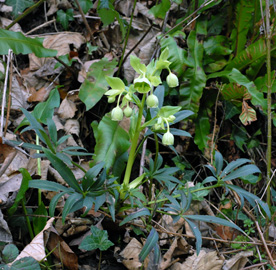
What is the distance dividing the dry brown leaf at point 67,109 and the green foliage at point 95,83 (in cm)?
13

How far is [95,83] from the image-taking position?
1858mm

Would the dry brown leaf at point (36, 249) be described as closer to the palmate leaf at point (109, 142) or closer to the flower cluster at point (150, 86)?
the palmate leaf at point (109, 142)

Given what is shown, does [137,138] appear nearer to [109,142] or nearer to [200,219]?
[109,142]

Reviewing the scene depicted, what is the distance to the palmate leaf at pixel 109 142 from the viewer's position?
60.2 inches

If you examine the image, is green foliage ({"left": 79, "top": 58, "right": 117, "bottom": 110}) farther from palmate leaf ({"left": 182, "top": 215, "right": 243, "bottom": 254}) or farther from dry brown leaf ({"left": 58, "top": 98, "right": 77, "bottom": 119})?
palmate leaf ({"left": 182, "top": 215, "right": 243, "bottom": 254})

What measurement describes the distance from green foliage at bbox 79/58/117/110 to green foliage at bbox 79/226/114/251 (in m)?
0.78

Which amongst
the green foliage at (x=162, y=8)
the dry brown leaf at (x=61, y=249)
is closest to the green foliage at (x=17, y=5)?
the green foliage at (x=162, y=8)

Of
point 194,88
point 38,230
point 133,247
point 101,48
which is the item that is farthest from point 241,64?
point 38,230

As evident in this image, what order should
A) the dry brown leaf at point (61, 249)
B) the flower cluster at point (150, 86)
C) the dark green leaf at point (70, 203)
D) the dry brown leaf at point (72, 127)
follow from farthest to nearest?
the dry brown leaf at point (72, 127)
the dry brown leaf at point (61, 249)
the flower cluster at point (150, 86)
the dark green leaf at point (70, 203)

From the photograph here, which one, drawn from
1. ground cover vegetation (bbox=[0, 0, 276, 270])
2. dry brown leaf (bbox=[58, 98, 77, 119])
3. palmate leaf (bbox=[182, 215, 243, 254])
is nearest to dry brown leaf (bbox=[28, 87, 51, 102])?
ground cover vegetation (bbox=[0, 0, 276, 270])

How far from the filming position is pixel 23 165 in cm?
153

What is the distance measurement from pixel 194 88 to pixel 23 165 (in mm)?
1169

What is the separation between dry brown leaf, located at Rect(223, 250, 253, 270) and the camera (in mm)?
1415

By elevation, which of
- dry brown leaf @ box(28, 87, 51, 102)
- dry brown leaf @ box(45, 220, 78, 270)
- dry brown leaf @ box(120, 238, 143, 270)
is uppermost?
dry brown leaf @ box(28, 87, 51, 102)
